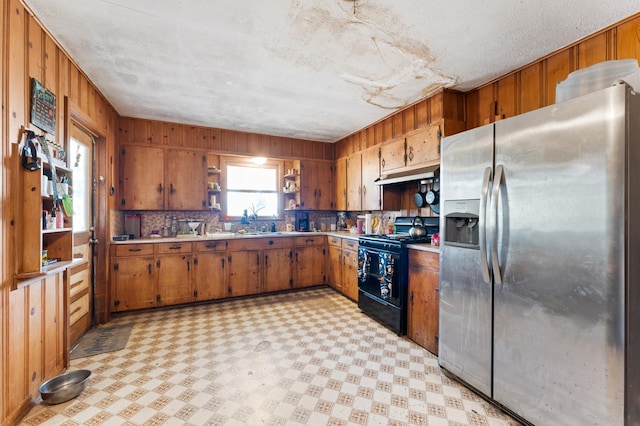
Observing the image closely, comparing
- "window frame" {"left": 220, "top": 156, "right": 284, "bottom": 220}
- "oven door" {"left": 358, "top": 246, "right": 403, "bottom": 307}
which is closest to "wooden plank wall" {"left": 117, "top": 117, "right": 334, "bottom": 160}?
"window frame" {"left": 220, "top": 156, "right": 284, "bottom": 220}

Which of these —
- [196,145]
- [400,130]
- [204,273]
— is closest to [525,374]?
[400,130]

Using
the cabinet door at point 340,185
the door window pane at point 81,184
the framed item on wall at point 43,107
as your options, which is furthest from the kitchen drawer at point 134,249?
the cabinet door at point 340,185

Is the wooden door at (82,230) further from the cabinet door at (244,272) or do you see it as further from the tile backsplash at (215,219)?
the cabinet door at (244,272)

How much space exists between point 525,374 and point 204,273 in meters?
3.65

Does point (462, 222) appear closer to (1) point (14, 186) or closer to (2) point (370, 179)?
(2) point (370, 179)

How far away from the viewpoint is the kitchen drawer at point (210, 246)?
3.96 m

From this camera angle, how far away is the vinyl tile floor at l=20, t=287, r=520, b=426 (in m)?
1.80

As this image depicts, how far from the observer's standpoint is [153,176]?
4039 mm

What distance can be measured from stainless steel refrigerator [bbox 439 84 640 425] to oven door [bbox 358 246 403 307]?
2.79ft

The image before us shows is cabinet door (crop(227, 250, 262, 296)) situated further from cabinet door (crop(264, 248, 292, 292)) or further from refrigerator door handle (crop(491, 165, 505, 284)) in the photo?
refrigerator door handle (crop(491, 165, 505, 284))

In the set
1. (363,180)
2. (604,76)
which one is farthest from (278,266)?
(604,76)

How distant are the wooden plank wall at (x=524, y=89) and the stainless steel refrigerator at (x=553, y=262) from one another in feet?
2.99

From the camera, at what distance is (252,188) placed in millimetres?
5008

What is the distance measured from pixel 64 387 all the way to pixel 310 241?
327 centimetres
